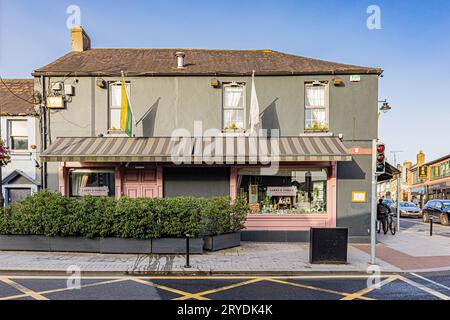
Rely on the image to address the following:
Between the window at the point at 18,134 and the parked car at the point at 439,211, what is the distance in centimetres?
2531

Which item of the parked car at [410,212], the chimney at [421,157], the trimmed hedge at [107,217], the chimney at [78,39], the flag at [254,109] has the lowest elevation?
the parked car at [410,212]

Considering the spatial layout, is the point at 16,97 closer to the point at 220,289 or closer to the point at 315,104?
the point at 220,289

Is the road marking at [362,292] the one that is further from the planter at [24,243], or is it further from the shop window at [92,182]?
the shop window at [92,182]

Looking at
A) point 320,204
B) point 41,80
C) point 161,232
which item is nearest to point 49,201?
point 161,232

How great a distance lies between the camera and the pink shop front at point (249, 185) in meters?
11.6

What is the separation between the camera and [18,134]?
12625 millimetres

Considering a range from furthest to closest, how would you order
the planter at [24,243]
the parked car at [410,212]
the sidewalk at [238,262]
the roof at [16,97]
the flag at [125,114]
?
the parked car at [410,212] < the roof at [16,97] < the flag at [125,114] < the planter at [24,243] < the sidewalk at [238,262]

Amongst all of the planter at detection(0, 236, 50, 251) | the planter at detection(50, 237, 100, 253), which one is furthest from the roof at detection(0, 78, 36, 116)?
the planter at detection(50, 237, 100, 253)

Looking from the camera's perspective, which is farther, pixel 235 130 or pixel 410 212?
pixel 410 212

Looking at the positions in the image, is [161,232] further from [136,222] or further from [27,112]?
[27,112]

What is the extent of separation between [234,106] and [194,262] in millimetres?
6558

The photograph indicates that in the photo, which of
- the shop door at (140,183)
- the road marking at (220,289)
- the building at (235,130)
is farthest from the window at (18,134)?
the road marking at (220,289)

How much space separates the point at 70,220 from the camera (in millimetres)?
9109

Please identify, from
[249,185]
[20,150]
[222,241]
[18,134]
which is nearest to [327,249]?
[222,241]
